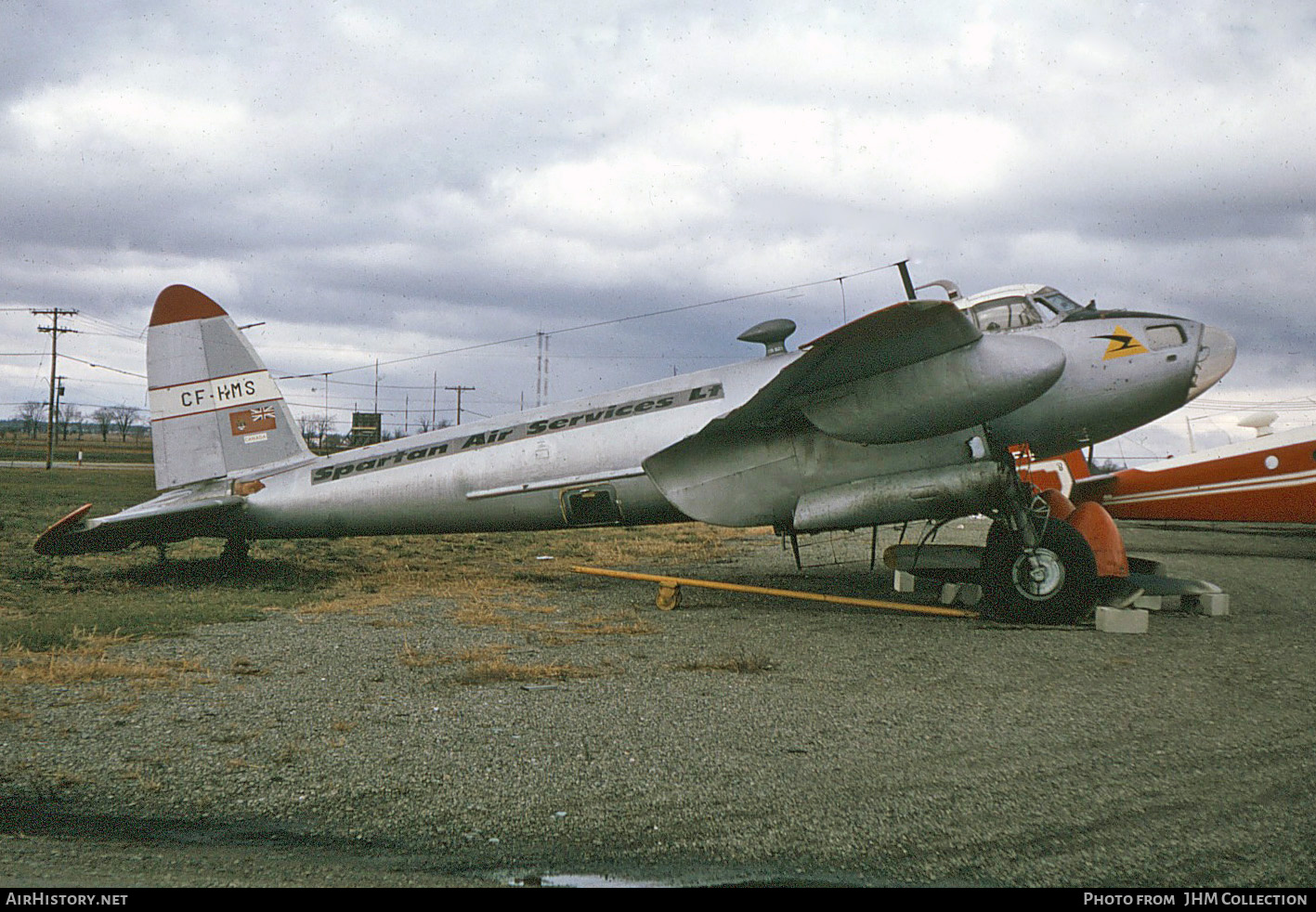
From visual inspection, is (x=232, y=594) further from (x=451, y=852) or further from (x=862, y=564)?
(x=862, y=564)

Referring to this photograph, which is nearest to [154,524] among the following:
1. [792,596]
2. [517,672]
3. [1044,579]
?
[517,672]

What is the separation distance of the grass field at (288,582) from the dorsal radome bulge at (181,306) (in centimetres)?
306

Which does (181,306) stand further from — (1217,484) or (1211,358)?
(1217,484)

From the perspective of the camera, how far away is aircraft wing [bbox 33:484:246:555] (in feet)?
29.9

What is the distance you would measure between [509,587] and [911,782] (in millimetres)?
7055

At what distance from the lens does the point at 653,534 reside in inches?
759

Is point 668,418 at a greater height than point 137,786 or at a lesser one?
greater

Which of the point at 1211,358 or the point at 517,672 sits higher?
the point at 1211,358

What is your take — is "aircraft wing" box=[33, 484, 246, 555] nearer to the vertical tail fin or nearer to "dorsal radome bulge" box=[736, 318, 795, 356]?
the vertical tail fin

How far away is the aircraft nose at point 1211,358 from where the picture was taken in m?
7.94

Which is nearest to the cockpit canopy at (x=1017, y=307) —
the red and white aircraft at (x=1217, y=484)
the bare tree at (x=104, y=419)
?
the red and white aircraft at (x=1217, y=484)

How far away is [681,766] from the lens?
3811mm

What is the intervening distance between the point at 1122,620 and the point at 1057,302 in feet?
10.6

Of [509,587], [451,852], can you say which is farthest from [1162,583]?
[451,852]
